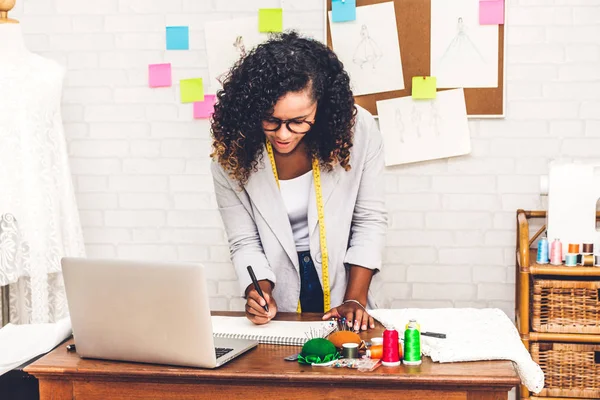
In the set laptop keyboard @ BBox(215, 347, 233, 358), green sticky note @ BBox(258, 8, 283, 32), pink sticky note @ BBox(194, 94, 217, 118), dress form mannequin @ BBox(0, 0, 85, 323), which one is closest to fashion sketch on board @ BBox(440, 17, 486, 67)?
green sticky note @ BBox(258, 8, 283, 32)

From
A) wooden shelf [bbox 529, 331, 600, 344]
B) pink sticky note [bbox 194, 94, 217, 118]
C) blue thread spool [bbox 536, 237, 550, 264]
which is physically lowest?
wooden shelf [bbox 529, 331, 600, 344]

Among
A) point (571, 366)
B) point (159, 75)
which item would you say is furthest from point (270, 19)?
point (571, 366)

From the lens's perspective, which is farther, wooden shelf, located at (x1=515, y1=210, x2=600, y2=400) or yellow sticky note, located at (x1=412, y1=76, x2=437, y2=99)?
yellow sticky note, located at (x1=412, y1=76, x2=437, y2=99)

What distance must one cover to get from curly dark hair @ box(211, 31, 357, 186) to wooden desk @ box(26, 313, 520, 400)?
75cm

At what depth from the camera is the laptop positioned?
1.71 m

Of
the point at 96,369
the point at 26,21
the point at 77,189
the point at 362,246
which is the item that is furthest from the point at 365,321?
the point at 26,21

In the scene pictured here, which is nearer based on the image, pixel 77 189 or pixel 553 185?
pixel 553 185

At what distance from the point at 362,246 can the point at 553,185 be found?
37.4 inches

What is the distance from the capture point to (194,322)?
1.72 m

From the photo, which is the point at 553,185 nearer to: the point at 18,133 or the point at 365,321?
the point at 365,321

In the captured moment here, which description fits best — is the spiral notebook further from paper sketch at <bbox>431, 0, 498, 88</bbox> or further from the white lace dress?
paper sketch at <bbox>431, 0, 498, 88</bbox>

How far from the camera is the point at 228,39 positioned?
350 cm

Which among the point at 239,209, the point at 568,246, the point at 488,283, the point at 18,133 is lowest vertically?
the point at 488,283

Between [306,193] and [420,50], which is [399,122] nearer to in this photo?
[420,50]
